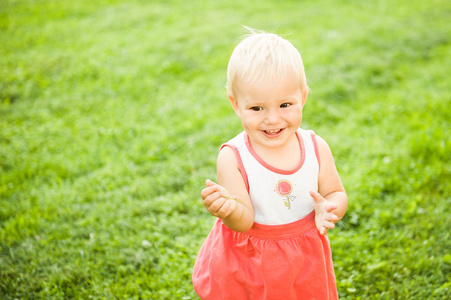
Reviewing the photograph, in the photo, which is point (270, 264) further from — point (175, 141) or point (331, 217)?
point (175, 141)

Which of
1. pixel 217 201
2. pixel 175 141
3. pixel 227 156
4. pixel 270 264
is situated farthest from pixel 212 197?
pixel 175 141

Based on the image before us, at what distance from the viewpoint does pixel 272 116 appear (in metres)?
1.79

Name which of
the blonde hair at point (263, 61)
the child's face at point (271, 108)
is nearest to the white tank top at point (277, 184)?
the child's face at point (271, 108)

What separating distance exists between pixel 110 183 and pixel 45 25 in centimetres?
572

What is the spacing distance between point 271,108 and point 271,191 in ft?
1.37

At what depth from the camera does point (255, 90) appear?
1.76 meters

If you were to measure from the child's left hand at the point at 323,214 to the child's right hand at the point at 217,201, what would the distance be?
407 millimetres

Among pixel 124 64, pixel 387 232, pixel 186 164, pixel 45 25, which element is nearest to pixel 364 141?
pixel 387 232

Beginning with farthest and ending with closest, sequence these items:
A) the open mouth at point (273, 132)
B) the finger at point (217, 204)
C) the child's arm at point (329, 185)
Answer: the child's arm at point (329, 185) < the open mouth at point (273, 132) < the finger at point (217, 204)

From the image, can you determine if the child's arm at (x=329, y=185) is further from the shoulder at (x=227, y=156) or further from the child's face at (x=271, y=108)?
the shoulder at (x=227, y=156)

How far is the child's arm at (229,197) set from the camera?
1.72m

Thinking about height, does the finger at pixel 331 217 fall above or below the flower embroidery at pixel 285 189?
below

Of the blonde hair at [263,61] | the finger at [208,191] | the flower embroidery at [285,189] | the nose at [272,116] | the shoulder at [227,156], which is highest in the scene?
the blonde hair at [263,61]

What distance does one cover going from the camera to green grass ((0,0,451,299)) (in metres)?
3.00
